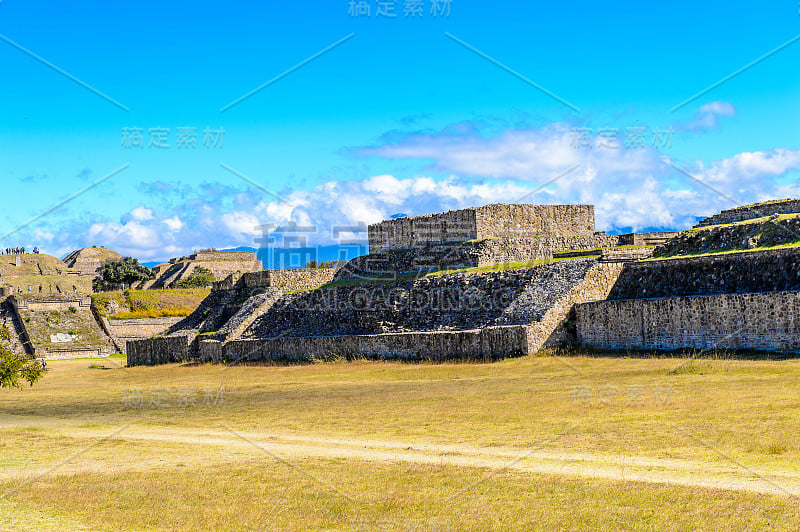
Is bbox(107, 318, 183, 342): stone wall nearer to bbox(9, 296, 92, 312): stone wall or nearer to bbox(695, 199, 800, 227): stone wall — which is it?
bbox(9, 296, 92, 312): stone wall

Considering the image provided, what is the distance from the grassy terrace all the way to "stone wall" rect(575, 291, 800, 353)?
51693 millimetres

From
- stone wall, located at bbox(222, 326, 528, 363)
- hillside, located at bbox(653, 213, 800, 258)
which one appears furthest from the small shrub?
stone wall, located at bbox(222, 326, 528, 363)

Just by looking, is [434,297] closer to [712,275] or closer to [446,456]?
[712,275]

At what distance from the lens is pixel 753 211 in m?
31.9

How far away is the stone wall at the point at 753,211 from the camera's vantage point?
30.6 meters

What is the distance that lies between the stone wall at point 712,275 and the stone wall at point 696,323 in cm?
126

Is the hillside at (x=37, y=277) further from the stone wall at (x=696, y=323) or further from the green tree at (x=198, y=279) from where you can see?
the stone wall at (x=696, y=323)

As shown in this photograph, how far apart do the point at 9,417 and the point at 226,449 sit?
12.3 meters

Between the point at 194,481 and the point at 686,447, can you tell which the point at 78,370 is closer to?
the point at 194,481

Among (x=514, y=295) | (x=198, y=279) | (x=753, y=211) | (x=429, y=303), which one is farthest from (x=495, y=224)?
(x=198, y=279)

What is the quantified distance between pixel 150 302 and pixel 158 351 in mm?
33296

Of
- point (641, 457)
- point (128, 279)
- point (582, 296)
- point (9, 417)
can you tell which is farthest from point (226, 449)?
point (128, 279)

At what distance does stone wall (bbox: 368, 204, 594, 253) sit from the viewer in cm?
3894

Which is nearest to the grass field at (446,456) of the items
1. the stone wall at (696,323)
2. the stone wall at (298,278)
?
the stone wall at (696,323)
